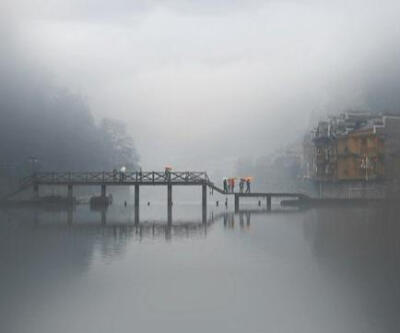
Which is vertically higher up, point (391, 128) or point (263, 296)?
point (391, 128)

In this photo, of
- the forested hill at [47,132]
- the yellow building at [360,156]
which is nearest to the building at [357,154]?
the yellow building at [360,156]

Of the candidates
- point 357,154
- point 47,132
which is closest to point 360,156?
point 357,154

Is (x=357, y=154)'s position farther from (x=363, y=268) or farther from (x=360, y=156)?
(x=363, y=268)

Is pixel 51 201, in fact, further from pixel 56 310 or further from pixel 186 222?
pixel 56 310

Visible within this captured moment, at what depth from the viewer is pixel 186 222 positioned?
140ft

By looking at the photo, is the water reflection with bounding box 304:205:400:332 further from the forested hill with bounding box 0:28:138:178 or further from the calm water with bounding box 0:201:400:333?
the forested hill with bounding box 0:28:138:178

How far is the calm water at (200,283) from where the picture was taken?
13.6 metres

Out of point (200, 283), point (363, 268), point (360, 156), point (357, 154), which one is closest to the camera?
point (200, 283)

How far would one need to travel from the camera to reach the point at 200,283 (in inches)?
705

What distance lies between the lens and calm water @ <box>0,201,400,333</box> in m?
13.6

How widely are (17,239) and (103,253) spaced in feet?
23.7

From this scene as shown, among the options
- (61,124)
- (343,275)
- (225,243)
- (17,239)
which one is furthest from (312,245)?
(61,124)

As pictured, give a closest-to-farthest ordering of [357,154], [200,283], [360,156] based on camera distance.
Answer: [200,283], [360,156], [357,154]

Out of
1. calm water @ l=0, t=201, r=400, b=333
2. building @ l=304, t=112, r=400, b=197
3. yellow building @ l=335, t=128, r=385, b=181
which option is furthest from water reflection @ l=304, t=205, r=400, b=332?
yellow building @ l=335, t=128, r=385, b=181
